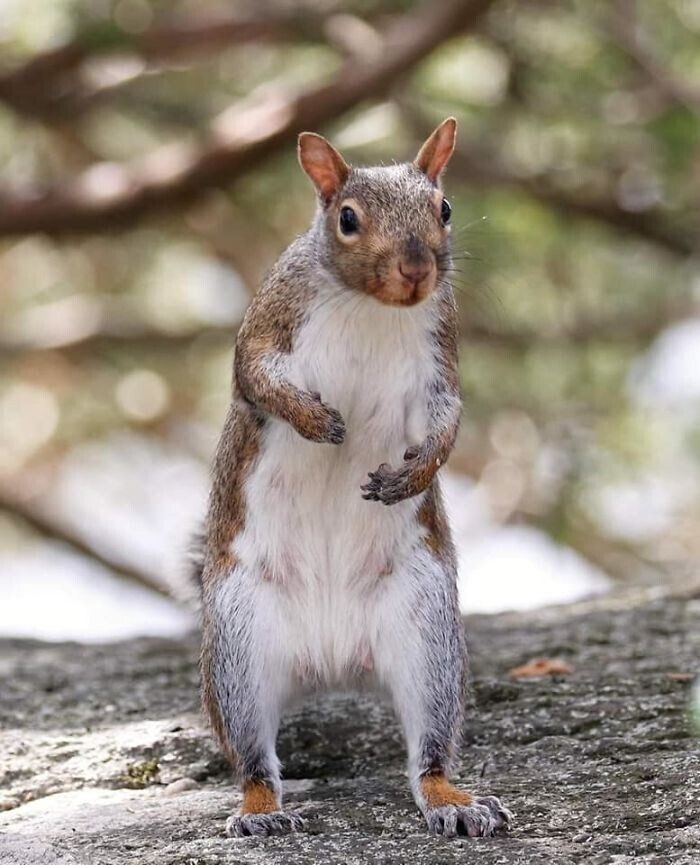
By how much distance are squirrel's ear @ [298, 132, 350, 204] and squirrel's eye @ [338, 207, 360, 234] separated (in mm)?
139

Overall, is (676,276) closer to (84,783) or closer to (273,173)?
(273,173)

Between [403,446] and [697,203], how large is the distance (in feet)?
11.0

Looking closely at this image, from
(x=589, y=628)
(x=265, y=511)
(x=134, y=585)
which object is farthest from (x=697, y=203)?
(x=265, y=511)

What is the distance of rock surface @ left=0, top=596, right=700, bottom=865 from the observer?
2137 millimetres

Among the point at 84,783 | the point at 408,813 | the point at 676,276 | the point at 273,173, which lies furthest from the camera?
the point at 676,276

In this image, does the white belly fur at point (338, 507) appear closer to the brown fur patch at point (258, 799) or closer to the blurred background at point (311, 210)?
the brown fur patch at point (258, 799)

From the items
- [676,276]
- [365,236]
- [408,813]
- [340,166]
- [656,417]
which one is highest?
[676,276]

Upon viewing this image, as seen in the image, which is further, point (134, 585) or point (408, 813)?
point (134, 585)

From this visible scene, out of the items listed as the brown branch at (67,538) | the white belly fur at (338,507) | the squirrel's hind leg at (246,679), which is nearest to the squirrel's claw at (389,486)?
the white belly fur at (338,507)

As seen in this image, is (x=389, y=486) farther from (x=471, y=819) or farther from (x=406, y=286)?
(x=471, y=819)

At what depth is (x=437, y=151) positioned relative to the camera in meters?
2.54

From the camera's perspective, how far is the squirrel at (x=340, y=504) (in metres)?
2.38

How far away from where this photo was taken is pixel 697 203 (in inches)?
216

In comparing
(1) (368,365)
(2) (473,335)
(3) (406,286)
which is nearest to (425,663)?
(1) (368,365)
